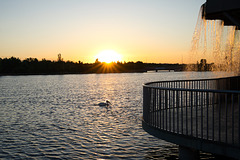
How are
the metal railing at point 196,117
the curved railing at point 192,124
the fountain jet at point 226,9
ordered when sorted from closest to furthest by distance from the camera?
the curved railing at point 192,124
the metal railing at point 196,117
the fountain jet at point 226,9

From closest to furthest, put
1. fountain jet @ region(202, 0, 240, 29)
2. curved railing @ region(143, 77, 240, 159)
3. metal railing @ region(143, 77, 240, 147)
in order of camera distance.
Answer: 1. curved railing @ region(143, 77, 240, 159)
2. metal railing @ region(143, 77, 240, 147)
3. fountain jet @ region(202, 0, 240, 29)

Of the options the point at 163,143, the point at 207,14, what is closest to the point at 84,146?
the point at 163,143

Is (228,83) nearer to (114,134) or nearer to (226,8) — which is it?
(226,8)

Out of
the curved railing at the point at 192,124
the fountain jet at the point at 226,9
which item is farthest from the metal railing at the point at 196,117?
the fountain jet at the point at 226,9

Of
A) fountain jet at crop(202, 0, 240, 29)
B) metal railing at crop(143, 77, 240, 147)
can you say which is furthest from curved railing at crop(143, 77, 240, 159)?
fountain jet at crop(202, 0, 240, 29)

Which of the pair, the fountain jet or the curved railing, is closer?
the curved railing

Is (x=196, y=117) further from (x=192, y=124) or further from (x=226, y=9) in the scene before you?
(x=226, y=9)

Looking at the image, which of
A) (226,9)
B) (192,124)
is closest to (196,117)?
(192,124)

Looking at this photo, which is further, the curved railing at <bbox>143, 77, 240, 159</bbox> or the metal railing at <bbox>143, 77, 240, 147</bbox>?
the metal railing at <bbox>143, 77, 240, 147</bbox>

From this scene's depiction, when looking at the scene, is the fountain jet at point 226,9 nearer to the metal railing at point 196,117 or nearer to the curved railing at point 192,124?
the metal railing at point 196,117

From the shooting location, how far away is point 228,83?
46.1 ft

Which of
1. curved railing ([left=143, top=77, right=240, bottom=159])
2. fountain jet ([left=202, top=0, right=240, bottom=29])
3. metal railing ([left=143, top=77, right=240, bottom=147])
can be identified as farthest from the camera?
fountain jet ([left=202, top=0, right=240, bottom=29])

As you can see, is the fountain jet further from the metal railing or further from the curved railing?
the curved railing

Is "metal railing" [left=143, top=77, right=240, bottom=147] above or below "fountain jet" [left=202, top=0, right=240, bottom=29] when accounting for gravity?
below
